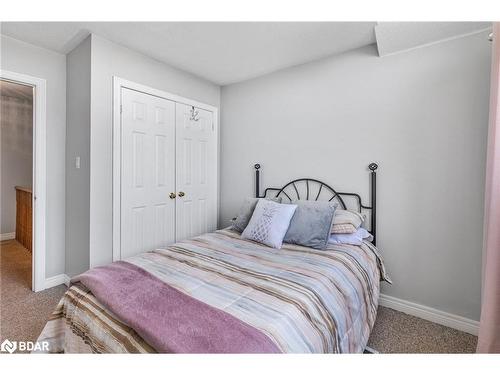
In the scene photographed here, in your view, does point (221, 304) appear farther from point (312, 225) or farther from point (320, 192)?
point (320, 192)

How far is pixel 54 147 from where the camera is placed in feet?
8.39

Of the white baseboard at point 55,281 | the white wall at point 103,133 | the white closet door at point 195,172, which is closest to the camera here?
the white wall at point 103,133

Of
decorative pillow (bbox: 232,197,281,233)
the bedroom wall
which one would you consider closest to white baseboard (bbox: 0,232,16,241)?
decorative pillow (bbox: 232,197,281,233)

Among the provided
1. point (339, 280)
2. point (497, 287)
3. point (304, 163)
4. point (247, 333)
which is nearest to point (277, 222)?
point (339, 280)

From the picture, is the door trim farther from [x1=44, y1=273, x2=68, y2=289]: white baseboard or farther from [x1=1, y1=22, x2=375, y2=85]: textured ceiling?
[x1=1, y1=22, x2=375, y2=85]: textured ceiling

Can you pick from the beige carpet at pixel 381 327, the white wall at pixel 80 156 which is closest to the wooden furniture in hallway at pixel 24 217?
the beige carpet at pixel 381 327

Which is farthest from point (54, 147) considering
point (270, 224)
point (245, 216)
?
point (270, 224)

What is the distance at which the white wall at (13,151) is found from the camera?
402 cm

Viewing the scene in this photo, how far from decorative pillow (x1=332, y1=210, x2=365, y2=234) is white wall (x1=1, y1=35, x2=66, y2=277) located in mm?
2748

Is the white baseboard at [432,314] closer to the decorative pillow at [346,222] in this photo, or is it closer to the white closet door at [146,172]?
the decorative pillow at [346,222]

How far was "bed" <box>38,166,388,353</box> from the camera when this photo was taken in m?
0.97

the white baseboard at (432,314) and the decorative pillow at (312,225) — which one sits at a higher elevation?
the decorative pillow at (312,225)

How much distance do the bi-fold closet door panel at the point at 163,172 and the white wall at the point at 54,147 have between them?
735 millimetres

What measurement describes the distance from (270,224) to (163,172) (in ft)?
4.64
